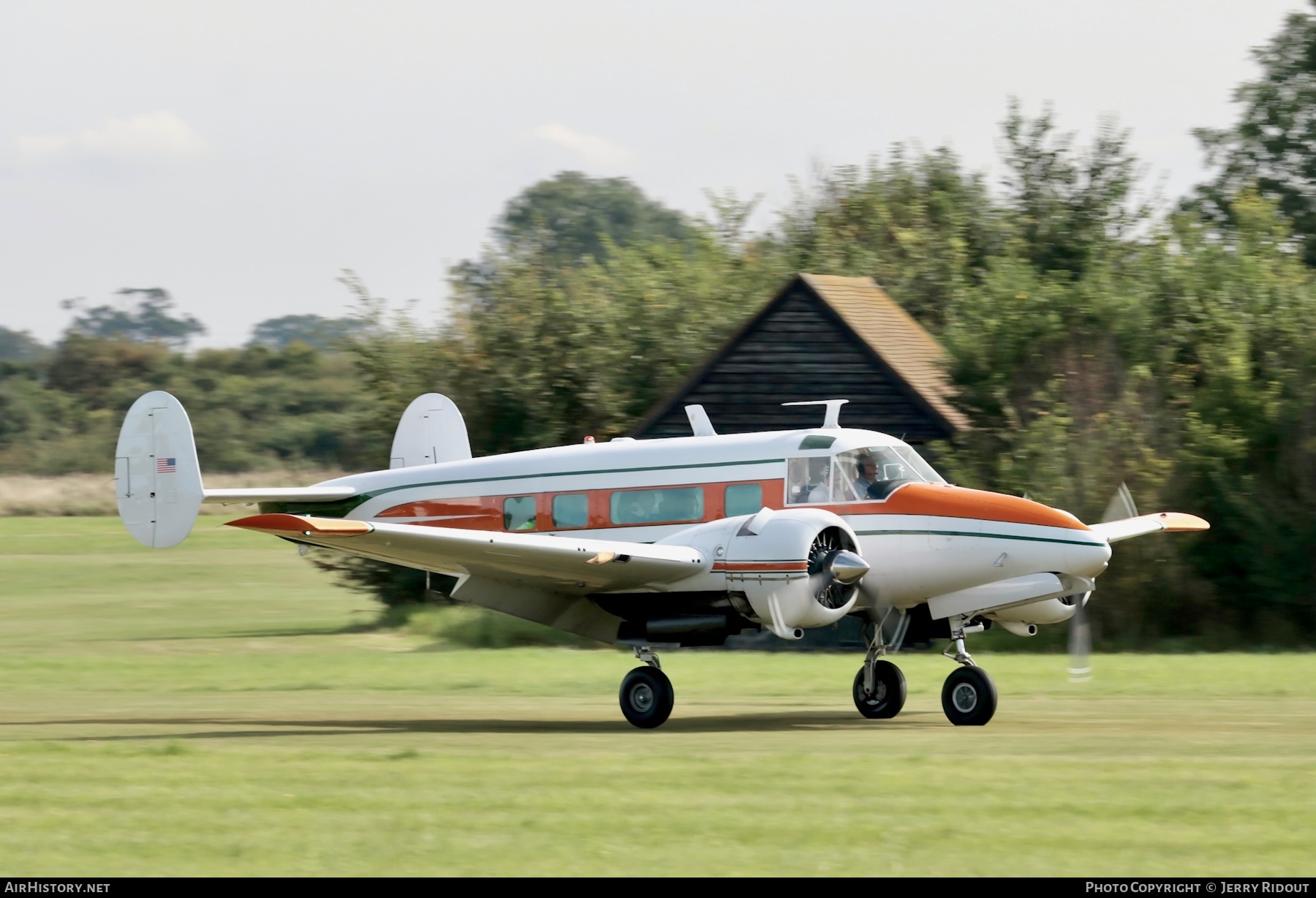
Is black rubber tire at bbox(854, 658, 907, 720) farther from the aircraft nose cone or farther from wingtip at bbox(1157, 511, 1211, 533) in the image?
wingtip at bbox(1157, 511, 1211, 533)

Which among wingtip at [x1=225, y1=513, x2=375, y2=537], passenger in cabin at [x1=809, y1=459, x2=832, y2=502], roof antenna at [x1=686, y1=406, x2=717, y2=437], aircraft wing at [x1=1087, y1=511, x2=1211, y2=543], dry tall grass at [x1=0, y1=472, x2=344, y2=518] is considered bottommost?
aircraft wing at [x1=1087, y1=511, x2=1211, y2=543]

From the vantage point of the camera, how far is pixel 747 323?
1149 inches

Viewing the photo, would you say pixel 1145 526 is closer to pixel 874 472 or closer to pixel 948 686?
pixel 948 686

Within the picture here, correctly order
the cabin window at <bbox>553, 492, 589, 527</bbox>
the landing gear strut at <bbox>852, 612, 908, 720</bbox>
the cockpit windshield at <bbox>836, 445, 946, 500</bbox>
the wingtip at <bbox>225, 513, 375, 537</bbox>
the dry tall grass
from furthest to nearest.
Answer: the dry tall grass < the cabin window at <bbox>553, 492, 589, 527</bbox> < the landing gear strut at <bbox>852, 612, 908, 720</bbox> < the cockpit windshield at <bbox>836, 445, 946, 500</bbox> < the wingtip at <bbox>225, 513, 375, 537</bbox>

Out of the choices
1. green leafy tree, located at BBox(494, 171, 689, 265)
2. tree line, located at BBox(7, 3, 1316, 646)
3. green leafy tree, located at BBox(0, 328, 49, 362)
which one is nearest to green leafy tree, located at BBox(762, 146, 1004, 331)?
tree line, located at BBox(7, 3, 1316, 646)

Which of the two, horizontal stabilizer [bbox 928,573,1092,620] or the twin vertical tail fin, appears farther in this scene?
the twin vertical tail fin

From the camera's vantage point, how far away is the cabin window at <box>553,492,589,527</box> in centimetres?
1738

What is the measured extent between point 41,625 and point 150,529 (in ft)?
59.9

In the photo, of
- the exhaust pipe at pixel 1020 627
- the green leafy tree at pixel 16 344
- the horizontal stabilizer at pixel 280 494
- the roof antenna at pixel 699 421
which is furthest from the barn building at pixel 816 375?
the green leafy tree at pixel 16 344

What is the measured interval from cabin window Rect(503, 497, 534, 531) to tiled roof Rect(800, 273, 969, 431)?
11739 mm

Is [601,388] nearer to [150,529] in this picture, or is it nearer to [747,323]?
[747,323]

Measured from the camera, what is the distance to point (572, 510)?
17.5 metres

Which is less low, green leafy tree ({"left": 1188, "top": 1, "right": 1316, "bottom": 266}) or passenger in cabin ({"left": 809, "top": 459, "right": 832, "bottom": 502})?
green leafy tree ({"left": 1188, "top": 1, "right": 1316, "bottom": 266})

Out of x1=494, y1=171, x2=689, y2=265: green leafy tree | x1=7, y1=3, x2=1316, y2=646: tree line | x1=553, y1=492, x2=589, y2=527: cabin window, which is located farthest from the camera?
x1=494, y1=171, x2=689, y2=265: green leafy tree
